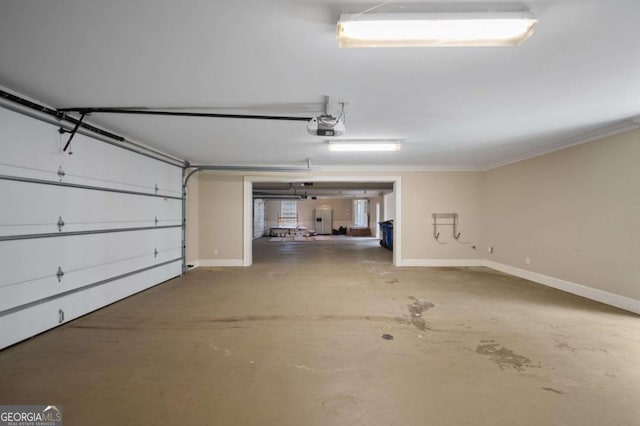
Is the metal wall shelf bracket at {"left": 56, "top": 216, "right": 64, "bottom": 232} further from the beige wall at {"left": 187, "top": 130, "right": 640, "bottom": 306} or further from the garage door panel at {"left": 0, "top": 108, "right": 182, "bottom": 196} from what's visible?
the beige wall at {"left": 187, "top": 130, "right": 640, "bottom": 306}

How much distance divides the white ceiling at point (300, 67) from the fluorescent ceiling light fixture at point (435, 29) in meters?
0.09

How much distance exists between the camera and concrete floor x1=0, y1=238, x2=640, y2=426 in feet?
5.10

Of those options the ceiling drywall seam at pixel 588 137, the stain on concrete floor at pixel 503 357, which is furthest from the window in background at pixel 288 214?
the stain on concrete floor at pixel 503 357

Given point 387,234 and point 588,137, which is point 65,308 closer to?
point 588,137

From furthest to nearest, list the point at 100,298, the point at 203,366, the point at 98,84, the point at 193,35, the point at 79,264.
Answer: the point at 100,298
the point at 79,264
the point at 98,84
the point at 203,366
the point at 193,35

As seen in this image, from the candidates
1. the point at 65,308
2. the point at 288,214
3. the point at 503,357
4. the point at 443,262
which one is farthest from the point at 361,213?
the point at 65,308

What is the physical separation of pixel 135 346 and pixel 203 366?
82 cm

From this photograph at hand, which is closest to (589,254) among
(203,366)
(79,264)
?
(203,366)

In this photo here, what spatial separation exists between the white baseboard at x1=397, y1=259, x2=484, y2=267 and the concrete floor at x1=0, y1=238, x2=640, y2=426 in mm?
2168

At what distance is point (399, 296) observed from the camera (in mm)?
3746

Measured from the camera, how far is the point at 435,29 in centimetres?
143

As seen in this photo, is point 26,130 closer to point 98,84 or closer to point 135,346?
point 98,84

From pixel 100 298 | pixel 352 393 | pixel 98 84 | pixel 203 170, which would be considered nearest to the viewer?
pixel 352 393

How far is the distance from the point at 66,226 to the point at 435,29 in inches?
152
